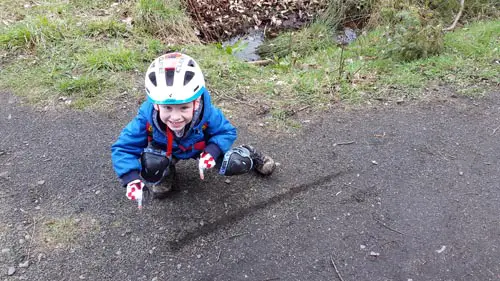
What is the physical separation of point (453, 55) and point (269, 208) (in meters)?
3.12

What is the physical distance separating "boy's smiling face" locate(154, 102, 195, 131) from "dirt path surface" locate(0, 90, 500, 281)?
754 millimetres

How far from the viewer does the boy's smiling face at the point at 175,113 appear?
8.32 ft

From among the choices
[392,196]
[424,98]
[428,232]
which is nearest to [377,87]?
[424,98]

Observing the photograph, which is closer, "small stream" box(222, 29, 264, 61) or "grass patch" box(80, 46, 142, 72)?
"grass patch" box(80, 46, 142, 72)

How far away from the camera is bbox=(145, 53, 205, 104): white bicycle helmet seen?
8.03ft

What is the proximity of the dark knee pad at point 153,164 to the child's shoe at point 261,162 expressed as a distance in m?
0.69

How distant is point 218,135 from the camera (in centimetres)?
286

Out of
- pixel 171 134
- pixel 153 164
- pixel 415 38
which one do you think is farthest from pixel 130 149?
pixel 415 38

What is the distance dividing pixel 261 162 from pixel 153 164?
0.87 m

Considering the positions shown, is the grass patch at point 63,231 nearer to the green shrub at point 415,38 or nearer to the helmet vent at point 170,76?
the helmet vent at point 170,76

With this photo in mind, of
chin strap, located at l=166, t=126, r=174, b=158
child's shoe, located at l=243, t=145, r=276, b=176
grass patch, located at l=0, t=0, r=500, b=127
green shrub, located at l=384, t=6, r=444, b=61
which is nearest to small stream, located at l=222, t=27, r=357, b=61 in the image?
grass patch, located at l=0, t=0, r=500, b=127

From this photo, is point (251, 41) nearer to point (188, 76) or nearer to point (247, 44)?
point (247, 44)

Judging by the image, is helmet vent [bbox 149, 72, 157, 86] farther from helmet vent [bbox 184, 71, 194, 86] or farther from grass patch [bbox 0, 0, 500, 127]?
grass patch [bbox 0, 0, 500, 127]

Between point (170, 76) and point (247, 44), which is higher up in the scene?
point (170, 76)
